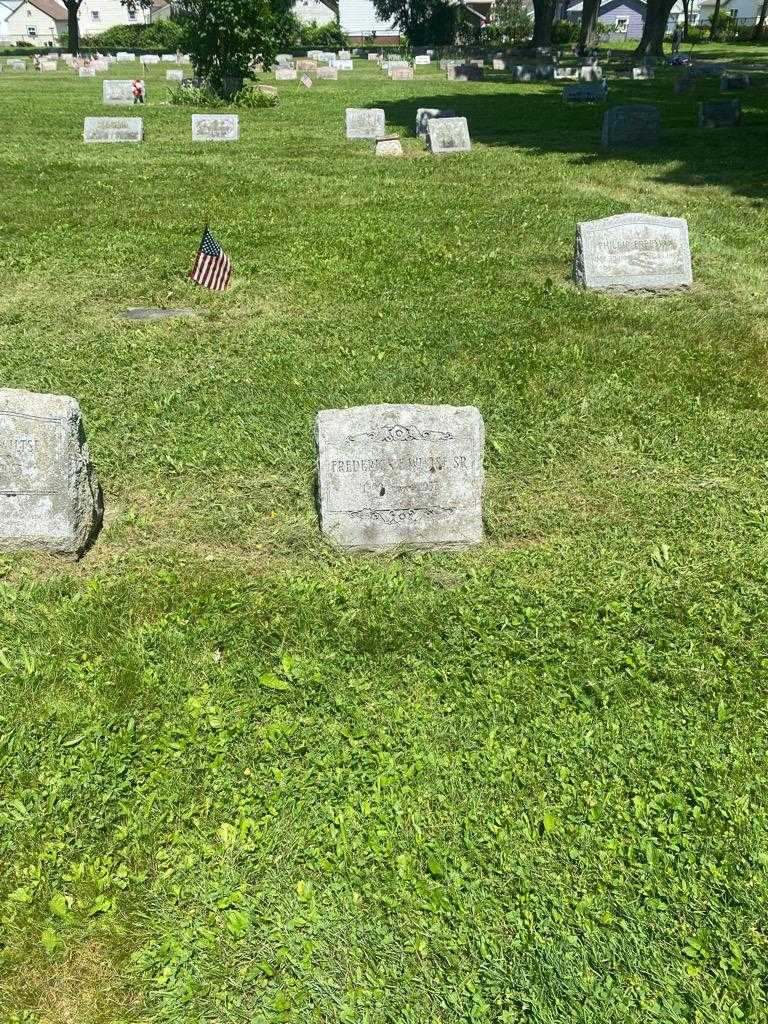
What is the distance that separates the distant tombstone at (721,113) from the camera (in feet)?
69.6

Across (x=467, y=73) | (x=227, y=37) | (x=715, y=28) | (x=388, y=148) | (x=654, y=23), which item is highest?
(x=715, y=28)

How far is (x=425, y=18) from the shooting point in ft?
201

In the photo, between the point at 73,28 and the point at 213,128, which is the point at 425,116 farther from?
the point at 73,28

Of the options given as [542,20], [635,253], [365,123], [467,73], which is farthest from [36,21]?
[635,253]

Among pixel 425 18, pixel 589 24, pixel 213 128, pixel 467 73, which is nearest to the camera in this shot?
pixel 213 128

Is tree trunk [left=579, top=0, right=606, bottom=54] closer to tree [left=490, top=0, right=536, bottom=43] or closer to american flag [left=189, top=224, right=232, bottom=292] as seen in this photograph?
tree [left=490, top=0, right=536, bottom=43]

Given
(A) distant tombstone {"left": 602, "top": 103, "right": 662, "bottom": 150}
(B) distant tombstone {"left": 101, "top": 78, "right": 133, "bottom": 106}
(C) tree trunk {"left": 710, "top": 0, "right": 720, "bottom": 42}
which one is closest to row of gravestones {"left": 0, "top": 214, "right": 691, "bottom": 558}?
(A) distant tombstone {"left": 602, "top": 103, "right": 662, "bottom": 150}

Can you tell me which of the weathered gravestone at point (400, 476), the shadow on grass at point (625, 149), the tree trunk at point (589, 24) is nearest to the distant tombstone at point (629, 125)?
the shadow on grass at point (625, 149)

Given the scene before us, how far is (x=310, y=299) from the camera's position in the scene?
987cm

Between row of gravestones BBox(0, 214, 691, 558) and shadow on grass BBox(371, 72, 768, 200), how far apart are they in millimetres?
12313

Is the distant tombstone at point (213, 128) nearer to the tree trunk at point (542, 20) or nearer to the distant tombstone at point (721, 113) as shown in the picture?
the distant tombstone at point (721, 113)

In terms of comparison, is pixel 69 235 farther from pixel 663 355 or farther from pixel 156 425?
pixel 663 355

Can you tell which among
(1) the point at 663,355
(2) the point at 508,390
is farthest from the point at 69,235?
(1) the point at 663,355

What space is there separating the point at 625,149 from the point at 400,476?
1725 centimetres
